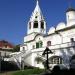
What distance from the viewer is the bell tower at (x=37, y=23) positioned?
163 feet

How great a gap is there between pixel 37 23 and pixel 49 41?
8.14 m

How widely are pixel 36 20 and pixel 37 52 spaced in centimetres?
1007

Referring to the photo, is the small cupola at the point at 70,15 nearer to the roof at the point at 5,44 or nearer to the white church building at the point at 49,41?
the white church building at the point at 49,41

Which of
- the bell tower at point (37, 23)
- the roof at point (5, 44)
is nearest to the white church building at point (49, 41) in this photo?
the bell tower at point (37, 23)

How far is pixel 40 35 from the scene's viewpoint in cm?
4581

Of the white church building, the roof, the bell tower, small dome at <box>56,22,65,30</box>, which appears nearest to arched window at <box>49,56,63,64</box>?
the white church building

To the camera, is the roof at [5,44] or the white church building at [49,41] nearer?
the white church building at [49,41]

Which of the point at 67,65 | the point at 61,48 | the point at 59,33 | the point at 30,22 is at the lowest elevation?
the point at 67,65

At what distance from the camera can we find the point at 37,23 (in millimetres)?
50344

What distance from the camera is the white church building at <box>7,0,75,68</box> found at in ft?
→ 117

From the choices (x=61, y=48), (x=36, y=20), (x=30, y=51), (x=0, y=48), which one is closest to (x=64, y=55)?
(x=61, y=48)

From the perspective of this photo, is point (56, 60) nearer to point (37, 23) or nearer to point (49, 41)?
point (49, 41)

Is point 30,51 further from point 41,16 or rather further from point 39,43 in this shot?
point 41,16

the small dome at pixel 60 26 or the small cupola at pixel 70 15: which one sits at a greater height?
the small cupola at pixel 70 15
